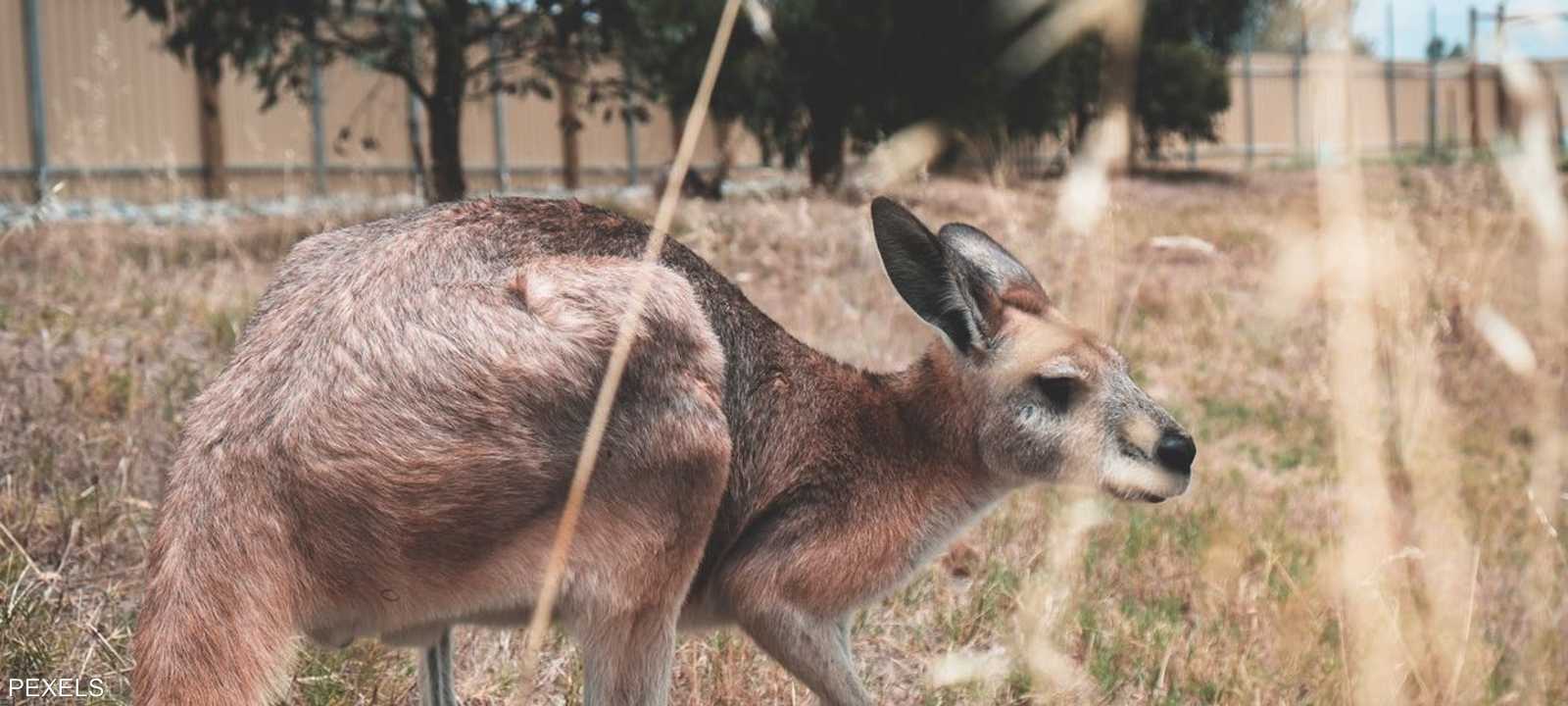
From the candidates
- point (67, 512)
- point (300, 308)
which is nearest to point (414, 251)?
point (300, 308)

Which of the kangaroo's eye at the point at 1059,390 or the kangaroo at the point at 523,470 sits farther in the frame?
the kangaroo's eye at the point at 1059,390

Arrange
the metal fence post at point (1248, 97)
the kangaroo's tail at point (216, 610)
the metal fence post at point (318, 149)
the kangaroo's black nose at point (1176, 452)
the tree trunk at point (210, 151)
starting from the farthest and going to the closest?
the metal fence post at point (1248, 97), the metal fence post at point (318, 149), the tree trunk at point (210, 151), the kangaroo's black nose at point (1176, 452), the kangaroo's tail at point (216, 610)

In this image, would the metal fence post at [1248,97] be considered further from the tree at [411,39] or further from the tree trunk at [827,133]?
the tree at [411,39]

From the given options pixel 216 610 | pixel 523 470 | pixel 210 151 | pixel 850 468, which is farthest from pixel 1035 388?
pixel 210 151

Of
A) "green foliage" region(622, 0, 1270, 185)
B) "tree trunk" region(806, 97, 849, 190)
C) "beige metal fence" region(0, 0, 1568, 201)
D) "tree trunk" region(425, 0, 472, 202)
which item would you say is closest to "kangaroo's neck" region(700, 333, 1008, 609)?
"tree trunk" region(425, 0, 472, 202)

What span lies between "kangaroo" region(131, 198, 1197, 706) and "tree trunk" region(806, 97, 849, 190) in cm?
1081

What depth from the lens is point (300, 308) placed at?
7.90 ft

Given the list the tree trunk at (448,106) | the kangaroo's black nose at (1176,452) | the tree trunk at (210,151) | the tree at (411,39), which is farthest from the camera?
the tree trunk at (210,151)

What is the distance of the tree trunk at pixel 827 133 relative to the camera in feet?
45.4

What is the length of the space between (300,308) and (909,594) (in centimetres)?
192

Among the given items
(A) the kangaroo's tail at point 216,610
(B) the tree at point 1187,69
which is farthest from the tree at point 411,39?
(B) the tree at point 1187,69

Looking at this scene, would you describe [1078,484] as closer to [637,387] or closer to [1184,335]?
[637,387]

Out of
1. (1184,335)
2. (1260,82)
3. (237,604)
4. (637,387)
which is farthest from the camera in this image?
(1260,82)

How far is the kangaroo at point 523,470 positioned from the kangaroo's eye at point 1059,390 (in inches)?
1.0
